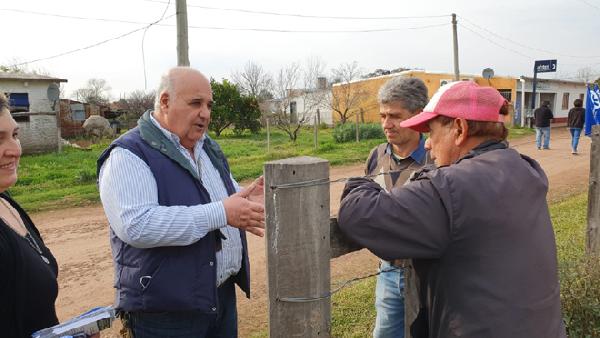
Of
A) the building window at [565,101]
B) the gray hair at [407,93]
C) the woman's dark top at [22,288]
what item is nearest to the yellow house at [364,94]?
the building window at [565,101]

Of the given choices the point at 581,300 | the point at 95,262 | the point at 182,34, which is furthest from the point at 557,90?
the point at 95,262

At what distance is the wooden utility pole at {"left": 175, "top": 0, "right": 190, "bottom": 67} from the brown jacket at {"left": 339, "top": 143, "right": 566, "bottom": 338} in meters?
7.87

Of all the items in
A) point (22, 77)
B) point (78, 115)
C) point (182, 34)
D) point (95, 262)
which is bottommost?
point (95, 262)

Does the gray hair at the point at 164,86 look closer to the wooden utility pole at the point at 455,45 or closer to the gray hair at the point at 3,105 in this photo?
the gray hair at the point at 3,105

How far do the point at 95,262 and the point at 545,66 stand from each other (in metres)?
24.2

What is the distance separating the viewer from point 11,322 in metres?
1.63

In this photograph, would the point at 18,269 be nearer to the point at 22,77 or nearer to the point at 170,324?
the point at 170,324

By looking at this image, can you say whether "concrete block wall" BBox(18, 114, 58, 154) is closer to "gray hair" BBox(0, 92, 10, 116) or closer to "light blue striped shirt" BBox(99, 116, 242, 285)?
"gray hair" BBox(0, 92, 10, 116)

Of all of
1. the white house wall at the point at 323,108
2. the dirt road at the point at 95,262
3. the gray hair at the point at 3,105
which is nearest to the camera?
the gray hair at the point at 3,105

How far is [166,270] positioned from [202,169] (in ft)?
2.01

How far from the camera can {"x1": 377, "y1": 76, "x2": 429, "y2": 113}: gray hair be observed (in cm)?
256

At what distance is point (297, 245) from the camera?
156 centimetres

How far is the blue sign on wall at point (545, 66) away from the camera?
23.0m

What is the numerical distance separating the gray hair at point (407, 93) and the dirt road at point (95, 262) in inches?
96.2
